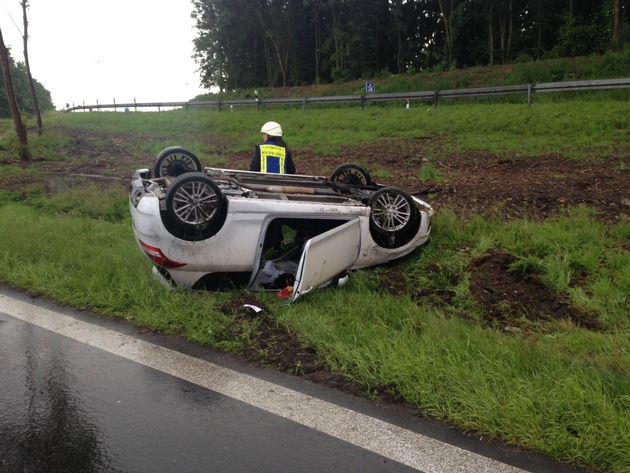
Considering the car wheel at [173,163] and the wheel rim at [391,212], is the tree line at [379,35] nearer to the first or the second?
the wheel rim at [391,212]

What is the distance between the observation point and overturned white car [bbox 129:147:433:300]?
4.58 metres

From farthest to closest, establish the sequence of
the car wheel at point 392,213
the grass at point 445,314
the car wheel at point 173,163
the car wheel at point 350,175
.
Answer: the car wheel at point 350,175 → the car wheel at point 173,163 → the car wheel at point 392,213 → the grass at point 445,314

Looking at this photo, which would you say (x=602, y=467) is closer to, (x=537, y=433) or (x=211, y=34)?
(x=537, y=433)

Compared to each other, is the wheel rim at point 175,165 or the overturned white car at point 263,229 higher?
the wheel rim at point 175,165

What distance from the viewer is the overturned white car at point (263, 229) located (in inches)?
180

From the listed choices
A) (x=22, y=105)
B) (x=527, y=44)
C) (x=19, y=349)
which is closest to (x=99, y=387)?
(x=19, y=349)

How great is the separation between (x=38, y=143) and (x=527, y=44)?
3139 centimetres

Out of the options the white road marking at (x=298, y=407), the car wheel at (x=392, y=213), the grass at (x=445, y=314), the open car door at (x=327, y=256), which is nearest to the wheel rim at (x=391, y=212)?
the car wheel at (x=392, y=213)

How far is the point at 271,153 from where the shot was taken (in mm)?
6715

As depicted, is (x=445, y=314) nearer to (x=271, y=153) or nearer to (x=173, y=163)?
(x=271, y=153)

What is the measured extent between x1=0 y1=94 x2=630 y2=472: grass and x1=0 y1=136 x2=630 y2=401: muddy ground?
0.13m

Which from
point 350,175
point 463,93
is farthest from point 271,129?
point 463,93

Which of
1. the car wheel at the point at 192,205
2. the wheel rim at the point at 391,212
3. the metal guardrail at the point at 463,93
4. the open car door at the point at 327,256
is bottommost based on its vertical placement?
the open car door at the point at 327,256

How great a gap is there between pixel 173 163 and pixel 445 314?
381 centimetres
